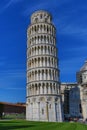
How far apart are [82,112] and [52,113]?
86.5 ft

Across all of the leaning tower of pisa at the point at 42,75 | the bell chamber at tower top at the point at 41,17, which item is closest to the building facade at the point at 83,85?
the leaning tower of pisa at the point at 42,75

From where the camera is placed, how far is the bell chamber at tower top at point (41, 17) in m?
84.7

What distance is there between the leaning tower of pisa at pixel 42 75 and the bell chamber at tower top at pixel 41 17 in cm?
236

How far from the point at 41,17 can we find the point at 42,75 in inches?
899

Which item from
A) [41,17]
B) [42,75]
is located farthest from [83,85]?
[41,17]

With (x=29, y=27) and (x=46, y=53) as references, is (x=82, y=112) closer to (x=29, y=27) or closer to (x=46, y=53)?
(x=46, y=53)

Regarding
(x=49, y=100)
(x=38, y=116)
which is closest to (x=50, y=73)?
(x=49, y=100)

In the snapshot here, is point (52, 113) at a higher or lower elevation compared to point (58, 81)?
lower

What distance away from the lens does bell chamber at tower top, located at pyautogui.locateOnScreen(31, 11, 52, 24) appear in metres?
84.7

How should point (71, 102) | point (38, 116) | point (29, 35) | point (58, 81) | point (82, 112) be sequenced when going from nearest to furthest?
point (38, 116), point (58, 81), point (29, 35), point (82, 112), point (71, 102)

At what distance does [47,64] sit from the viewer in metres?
75.1

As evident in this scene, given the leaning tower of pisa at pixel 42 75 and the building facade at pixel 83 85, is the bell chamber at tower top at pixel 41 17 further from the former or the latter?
the building facade at pixel 83 85

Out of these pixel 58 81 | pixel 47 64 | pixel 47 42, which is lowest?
pixel 58 81

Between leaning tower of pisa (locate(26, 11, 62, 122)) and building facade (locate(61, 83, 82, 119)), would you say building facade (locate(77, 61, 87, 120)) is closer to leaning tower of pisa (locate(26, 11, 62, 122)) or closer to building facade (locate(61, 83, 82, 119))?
building facade (locate(61, 83, 82, 119))
